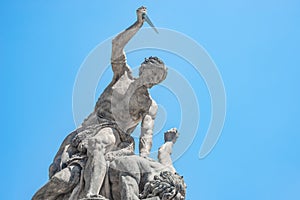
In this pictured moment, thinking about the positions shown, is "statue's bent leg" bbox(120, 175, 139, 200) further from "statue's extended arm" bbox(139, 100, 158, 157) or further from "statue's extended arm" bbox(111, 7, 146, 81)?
"statue's extended arm" bbox(111, 7, 146, 81)

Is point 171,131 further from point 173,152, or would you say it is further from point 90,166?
point 90,166

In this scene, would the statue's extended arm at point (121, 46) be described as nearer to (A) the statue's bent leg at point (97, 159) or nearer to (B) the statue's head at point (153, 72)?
(B) the statue's head at point (153, 72)

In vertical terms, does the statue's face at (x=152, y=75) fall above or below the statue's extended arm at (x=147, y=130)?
above

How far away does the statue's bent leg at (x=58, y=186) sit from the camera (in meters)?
9.56

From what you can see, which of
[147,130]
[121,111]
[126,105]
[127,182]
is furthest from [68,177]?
[147,130]

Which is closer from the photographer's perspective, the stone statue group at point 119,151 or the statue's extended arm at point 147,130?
the stone statue group at point 119,151

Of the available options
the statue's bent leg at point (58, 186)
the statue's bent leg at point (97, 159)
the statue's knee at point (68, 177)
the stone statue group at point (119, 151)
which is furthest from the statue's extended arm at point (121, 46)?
the statue's bent leg at point (58, 186)

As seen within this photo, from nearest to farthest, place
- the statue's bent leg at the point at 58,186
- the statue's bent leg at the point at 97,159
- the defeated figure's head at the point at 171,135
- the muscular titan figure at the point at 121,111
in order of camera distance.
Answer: the statue's bent leg at the point at 97,159 < the statue's bent leg at the point at 58,186 < the muscular titan figure at the point at 121,111 < the defeated figure's head at the point at 171,135

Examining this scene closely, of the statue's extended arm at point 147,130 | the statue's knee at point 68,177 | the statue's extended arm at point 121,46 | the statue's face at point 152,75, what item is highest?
the statue's extended arm at point 121,46

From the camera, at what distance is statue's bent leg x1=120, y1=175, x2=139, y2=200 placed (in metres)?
9.17

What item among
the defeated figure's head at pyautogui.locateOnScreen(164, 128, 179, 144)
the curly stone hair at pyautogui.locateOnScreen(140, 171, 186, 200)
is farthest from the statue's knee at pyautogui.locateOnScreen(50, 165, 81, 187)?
the defeated figure's head at pyautogui.locateOnScreen(164, 128, 179, 144)

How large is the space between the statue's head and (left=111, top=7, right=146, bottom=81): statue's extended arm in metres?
0.49

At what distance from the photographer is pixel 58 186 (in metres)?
9.55

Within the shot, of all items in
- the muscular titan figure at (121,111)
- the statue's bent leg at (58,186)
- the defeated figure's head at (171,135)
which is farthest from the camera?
the defeated figure's head at (171,135)
